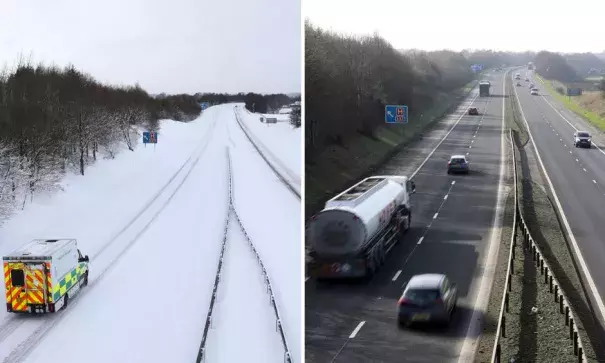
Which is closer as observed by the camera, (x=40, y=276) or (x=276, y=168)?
(x=40, y=276)

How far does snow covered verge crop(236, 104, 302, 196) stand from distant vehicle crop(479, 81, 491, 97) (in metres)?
1.45

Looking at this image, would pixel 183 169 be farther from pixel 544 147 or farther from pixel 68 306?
pixel 544 147

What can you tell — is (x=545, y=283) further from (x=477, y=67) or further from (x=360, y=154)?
(x=477, y=67)

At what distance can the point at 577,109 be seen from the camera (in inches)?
171

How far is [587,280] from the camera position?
3729 mm

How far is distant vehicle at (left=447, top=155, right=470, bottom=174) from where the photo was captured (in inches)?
173

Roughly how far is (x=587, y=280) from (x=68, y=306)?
287 cm

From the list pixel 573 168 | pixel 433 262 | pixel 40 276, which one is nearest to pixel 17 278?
pixel 40 276

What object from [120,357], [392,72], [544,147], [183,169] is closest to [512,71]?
[544,147]

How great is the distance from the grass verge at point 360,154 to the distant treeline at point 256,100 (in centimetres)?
41

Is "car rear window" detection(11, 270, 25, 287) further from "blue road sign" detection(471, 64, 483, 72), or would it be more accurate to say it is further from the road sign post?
"blue road sign" detection(471, 64, 483, 72)

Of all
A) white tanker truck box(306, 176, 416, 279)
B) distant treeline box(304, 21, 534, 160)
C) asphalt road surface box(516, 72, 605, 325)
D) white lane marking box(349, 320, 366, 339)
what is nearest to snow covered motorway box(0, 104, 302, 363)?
white tanker truck box(306, 176, 416, 279)

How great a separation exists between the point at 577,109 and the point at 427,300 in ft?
5.86

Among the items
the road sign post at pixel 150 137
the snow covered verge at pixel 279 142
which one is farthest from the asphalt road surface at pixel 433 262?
the road sign post at pixel 150 137
